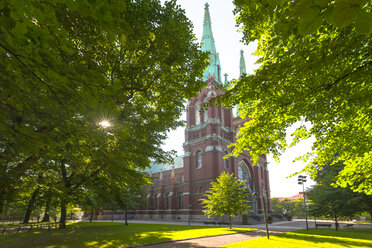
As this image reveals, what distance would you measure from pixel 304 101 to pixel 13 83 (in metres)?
6.62

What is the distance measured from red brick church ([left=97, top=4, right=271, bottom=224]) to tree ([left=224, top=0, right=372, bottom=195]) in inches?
945

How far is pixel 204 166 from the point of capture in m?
34.2

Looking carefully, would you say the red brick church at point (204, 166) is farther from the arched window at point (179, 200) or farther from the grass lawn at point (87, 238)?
the grass lawn at point (87, 238)

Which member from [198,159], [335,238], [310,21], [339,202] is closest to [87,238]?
[310,21]

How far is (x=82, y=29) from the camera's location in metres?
6.89

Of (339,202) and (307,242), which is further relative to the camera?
(339,202)

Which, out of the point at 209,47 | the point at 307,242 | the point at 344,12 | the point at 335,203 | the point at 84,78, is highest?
the point at 209,47

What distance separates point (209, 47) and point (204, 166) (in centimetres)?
2322

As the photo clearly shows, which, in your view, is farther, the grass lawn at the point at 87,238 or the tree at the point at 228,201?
the tree at the point at 228,201

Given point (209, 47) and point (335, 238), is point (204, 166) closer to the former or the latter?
point (335, 238)

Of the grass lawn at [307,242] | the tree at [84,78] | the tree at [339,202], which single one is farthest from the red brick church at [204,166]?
the tree at [84,78]

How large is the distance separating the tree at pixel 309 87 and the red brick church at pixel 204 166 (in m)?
24.0

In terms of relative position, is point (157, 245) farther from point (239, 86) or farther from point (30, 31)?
point (30, 31)

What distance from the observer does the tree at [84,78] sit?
2814 mm
